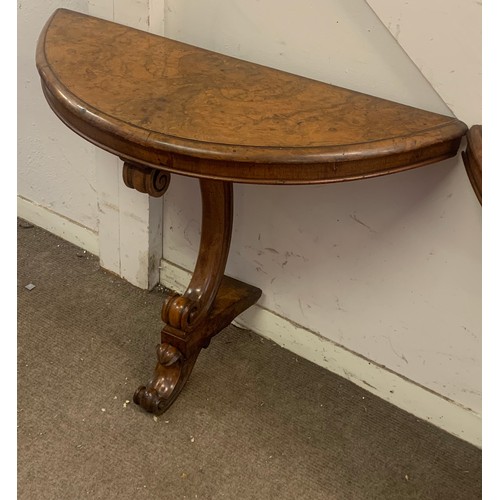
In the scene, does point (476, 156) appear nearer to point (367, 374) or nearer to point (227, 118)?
point (227, 118)

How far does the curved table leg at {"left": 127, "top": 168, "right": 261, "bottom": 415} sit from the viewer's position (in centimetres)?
155

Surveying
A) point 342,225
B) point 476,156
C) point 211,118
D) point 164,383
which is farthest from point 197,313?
point 476,156

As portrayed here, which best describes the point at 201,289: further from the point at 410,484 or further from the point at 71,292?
the point at 410,484

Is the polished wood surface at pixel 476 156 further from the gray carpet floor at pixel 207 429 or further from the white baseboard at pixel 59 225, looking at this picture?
the white baseboard at pixel 59 225

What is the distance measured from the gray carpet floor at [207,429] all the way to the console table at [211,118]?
0.14 meters

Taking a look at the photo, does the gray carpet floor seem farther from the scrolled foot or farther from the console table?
the console table

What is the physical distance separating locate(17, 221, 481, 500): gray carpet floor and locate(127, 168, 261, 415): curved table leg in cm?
6

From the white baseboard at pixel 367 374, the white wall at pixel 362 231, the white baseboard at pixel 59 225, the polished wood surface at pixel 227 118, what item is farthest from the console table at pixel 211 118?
the white baseboard at pixel 59 225

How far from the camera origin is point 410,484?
147 centimetres

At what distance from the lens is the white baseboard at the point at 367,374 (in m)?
1.58

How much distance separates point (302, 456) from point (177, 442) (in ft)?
0.92

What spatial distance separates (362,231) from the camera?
1.55m

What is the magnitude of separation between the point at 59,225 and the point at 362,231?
1072 millimetres

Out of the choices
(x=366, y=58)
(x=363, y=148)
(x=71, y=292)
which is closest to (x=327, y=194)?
(x=366, y=58)
